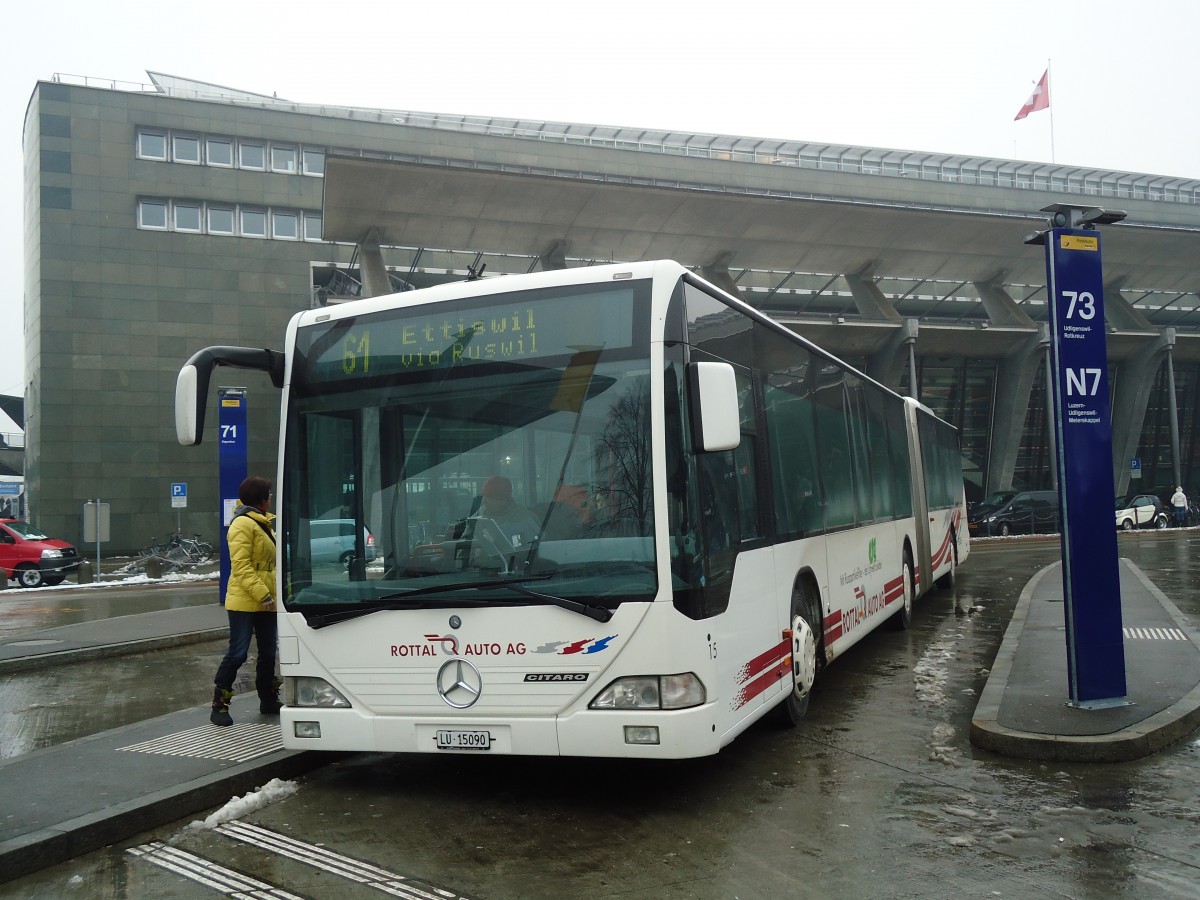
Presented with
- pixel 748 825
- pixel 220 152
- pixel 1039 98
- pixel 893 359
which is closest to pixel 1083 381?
pixel 748 825

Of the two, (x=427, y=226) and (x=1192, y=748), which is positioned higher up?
(x=427, y=226)

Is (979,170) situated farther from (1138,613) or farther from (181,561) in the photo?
(1138,613)

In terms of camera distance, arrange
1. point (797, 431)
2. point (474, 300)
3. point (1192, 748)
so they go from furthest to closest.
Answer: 1. point (797, 431)
2. point (1192, 748)
3. point (474, 300)

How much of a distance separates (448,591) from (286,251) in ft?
134

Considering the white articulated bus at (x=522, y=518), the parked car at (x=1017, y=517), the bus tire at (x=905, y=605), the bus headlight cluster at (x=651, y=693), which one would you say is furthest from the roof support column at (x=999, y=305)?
the bus headlight cluster at (x=651, y=693)

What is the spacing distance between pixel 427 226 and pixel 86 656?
2482cm

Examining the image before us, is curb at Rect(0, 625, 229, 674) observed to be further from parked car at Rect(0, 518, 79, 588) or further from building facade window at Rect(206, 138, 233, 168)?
building facade window at Rect(206, 138, 233, 168)

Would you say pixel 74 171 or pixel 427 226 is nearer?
pixel 427 226

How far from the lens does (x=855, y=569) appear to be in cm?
959

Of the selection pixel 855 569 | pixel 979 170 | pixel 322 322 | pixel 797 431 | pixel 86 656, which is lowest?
pixel 86 656

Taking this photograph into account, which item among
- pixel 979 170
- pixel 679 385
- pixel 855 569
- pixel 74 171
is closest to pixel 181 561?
pixel 74 171

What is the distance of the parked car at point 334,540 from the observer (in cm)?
595

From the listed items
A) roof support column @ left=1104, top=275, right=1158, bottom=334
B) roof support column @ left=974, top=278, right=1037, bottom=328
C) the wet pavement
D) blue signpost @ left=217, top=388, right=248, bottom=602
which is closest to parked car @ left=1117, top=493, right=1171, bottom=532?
roof support column @ left=974, top=278, right=1037, bottom=328

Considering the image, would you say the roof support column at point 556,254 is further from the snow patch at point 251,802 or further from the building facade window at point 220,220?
the snow patch at point 251,802
